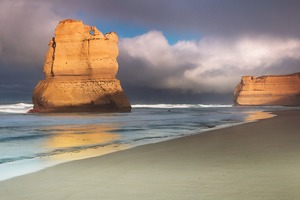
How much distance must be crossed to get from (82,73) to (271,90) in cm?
9305

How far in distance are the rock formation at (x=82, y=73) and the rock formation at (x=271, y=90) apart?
277 feet

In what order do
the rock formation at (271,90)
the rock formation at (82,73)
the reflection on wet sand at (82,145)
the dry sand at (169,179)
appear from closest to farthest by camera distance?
1. the dry sand at (169,179)
2. the reflection on wet sand at (82,145)
3. the rock formation at (82,73)
4. the rock formation at (271,90)

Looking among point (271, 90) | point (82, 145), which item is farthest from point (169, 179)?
point (271, 90)

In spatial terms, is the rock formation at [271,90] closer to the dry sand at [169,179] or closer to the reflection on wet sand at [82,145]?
the reflection on wet sand at [82,145]

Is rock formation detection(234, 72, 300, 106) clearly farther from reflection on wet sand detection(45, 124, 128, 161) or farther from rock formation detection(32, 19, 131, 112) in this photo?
reflection on wet sand detection(45, 124, 128, 161)

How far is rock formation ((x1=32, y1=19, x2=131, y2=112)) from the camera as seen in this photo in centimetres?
5209

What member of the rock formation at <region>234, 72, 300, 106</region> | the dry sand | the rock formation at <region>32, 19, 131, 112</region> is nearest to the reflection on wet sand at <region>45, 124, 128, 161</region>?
the dry sand

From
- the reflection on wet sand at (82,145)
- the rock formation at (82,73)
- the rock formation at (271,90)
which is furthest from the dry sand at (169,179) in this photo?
the rock formation at (271,90)

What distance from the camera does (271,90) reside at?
12875 cm

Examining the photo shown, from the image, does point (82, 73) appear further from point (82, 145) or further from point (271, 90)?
point (271, 90)

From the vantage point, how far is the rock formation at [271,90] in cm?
12612

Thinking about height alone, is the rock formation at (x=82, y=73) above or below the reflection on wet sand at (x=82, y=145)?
above

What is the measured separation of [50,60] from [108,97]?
12.2m

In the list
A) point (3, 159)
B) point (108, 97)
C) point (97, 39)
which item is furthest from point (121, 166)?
point (97, 39)
